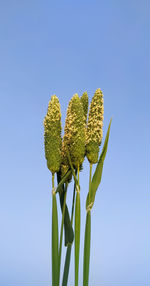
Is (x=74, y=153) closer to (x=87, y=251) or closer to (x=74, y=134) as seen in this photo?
(x=74, y=134)

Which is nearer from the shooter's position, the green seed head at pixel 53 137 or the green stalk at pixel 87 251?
the green stalk at pixel 87 251

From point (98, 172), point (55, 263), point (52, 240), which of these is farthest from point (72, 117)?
point (55, 263)

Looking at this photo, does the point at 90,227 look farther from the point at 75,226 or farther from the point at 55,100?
the point at 55,100

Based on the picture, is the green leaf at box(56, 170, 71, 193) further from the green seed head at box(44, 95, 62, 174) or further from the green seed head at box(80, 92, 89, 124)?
the green seed head at box(80, 92, 89, 124)

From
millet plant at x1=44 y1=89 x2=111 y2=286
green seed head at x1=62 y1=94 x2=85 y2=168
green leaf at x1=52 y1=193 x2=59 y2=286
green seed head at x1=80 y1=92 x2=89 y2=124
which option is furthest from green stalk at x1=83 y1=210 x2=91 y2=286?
green seed head at x1=80 y1=92 x2=89 y2=124

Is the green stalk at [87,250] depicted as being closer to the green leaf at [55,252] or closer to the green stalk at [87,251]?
the green stalk at [87,251]

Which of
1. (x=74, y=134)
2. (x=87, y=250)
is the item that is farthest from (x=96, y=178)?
(x=87, y=250)

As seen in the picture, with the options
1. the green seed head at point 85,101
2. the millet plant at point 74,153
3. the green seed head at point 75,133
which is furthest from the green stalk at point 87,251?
the green seed head at point 85,101
